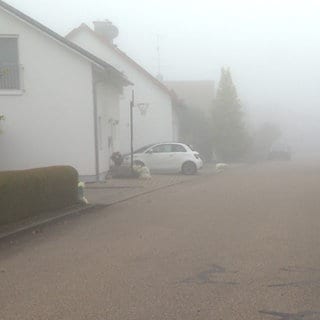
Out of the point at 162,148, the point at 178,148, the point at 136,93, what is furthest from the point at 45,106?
the point at 136,93

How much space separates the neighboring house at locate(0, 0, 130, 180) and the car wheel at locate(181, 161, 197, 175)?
7939 millimetres

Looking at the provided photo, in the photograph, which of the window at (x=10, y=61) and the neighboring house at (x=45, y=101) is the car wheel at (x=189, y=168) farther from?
the window at (x=10, y=61)

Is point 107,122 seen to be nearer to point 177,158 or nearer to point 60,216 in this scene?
point 177,158

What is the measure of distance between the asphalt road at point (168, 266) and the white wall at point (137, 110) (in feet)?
72.6

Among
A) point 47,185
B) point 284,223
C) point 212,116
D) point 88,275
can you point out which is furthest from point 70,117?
point 212,116

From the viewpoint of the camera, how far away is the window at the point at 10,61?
23312mm

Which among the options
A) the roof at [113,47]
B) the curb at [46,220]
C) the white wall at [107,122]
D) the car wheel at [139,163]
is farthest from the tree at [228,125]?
the curb at [46,220]

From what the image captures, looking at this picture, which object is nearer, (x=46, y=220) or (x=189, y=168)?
(x=46, y=220)

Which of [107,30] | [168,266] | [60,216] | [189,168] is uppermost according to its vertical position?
[107,30]

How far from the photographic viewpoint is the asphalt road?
6520mm

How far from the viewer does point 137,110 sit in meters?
38.5

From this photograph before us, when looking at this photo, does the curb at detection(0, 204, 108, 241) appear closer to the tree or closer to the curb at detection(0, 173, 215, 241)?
the curb at detection(0, 173, 215, 241)

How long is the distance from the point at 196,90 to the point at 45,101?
4343 cm

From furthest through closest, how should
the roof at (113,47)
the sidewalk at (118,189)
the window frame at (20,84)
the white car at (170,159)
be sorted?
the roof at (113,47) → the white car at (170,159) → the window frame at (20,84) → the sidewalk at (118,189)
